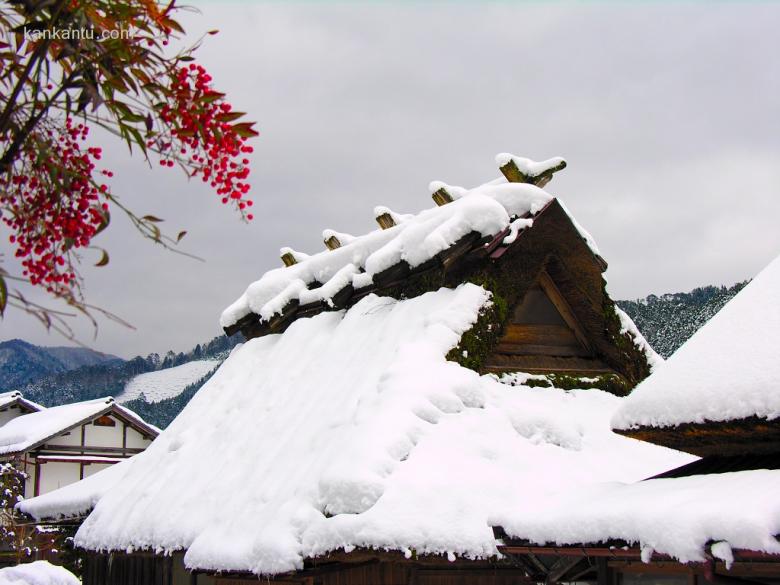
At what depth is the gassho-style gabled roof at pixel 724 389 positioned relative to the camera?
558 centimetres

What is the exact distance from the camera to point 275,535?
338 inches

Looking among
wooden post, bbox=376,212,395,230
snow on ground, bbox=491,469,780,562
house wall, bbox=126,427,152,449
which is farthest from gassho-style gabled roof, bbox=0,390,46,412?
snow on ground, bbox=491,469,780,562

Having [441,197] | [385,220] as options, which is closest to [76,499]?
[385,220]

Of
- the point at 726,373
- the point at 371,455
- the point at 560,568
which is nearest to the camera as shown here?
the point at 726,373

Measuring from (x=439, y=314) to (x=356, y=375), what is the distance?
4.57 feet

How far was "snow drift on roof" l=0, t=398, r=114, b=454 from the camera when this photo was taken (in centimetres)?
3156

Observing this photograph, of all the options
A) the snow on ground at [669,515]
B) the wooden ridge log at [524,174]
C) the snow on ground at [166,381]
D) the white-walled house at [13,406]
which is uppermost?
the snow on ground at [166,381]

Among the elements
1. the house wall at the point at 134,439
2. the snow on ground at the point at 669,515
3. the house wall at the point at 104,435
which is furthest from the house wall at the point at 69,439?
the snow on ground at the point at 669,515

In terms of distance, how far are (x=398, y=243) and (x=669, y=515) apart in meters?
6.84

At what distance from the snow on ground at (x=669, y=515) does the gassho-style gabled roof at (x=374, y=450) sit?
0.66 meters

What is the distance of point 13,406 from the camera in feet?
125

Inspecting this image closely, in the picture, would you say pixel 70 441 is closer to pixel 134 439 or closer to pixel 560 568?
pixel 134 439

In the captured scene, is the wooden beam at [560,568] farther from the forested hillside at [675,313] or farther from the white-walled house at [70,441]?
the white-walled house at [70,441]

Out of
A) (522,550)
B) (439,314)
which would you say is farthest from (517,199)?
(522,550)
